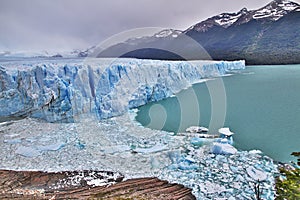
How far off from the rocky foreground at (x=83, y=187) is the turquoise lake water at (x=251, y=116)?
250 cm

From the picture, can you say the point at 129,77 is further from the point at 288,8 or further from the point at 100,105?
the point at 288,8

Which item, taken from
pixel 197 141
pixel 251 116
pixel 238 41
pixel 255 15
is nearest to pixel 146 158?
pixel 197 141

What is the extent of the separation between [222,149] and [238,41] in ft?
182

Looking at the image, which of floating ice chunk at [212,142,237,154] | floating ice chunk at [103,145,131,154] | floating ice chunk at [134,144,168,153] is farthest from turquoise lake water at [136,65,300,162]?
floating ice chunk at [103,145,131,154]

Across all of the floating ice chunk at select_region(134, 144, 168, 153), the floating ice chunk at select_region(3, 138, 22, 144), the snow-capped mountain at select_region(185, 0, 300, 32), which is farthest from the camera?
the snow-capped mountain at select_region(185, 0, 300, 32)

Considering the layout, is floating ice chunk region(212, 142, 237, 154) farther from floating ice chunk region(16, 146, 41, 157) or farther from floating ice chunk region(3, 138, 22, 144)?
floating ice chunk region(3, 138, 22, 144)

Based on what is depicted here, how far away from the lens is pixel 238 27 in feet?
214

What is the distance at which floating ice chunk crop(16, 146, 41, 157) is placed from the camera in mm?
5996

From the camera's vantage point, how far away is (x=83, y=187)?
4.63 m

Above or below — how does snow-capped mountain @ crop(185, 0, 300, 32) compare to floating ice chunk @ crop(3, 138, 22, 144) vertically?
above

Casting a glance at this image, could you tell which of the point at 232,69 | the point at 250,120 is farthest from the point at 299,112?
the point at 232,69

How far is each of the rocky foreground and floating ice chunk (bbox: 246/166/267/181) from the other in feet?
→ 4.12

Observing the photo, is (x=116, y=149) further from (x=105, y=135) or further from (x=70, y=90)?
(x=70, y=90)

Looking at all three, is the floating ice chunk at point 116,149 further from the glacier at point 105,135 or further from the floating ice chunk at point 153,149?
the floating ice chunk at point 153,149
